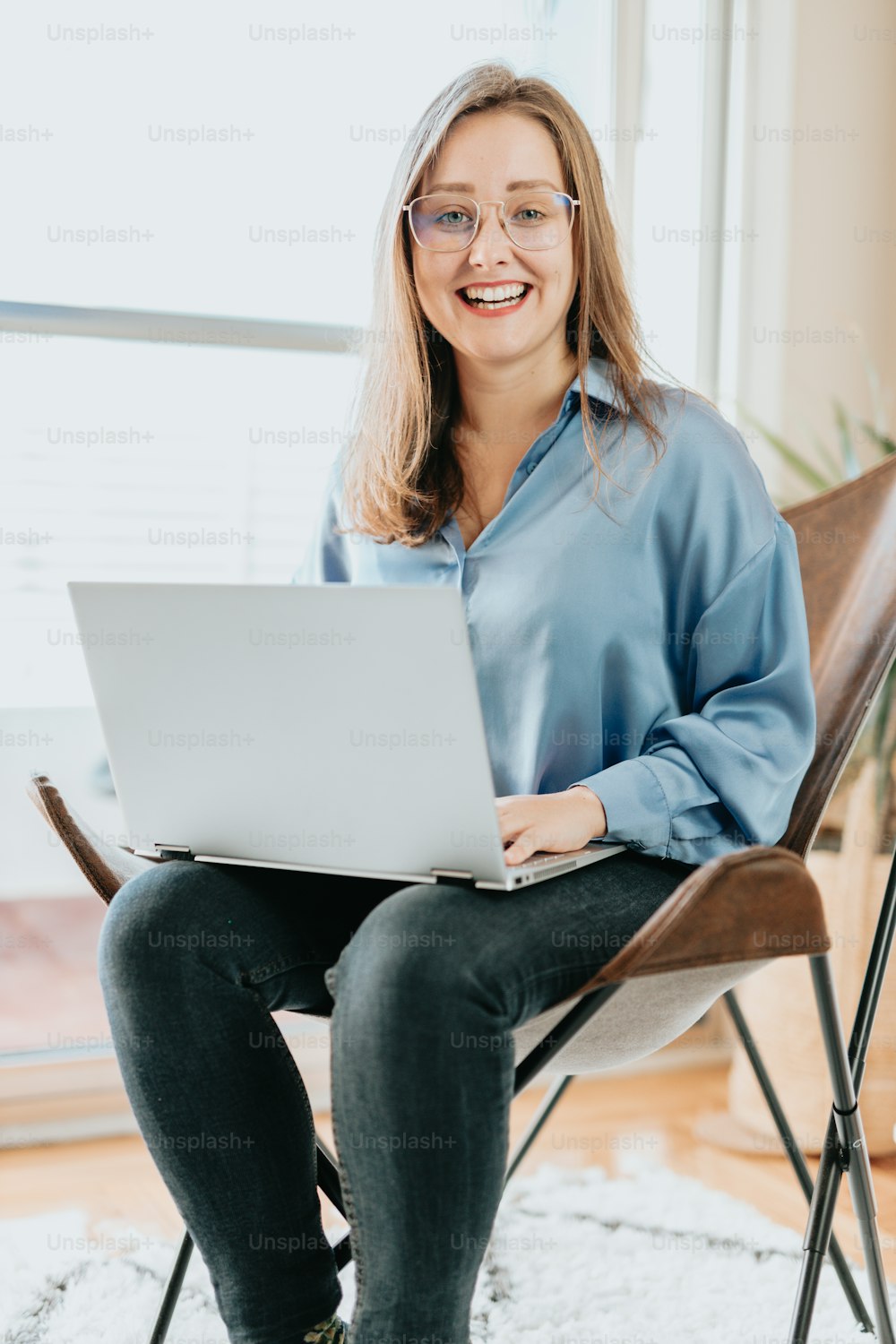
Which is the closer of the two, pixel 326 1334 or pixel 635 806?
pixel 326 1334

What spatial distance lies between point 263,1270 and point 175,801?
1.22 feet

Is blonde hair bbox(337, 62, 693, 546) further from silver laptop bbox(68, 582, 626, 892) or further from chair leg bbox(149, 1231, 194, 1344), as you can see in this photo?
chair leg bbox(149, 1231, 194, 1344)

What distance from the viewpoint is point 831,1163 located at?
47.0 inches

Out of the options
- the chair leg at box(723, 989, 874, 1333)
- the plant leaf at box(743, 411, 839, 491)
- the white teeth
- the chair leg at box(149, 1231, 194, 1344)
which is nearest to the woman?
the white teeth

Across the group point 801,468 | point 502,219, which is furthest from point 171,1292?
point 801,468

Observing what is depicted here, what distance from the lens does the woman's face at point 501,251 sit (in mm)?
1309

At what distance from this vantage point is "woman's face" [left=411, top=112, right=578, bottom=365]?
1.31 m

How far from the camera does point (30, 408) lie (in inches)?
76.6

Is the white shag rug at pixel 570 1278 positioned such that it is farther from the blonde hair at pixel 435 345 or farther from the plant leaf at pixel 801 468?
the plant leaf at pixel 801 468

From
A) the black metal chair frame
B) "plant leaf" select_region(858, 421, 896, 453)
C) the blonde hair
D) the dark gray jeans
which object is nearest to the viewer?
the dark gray jeans

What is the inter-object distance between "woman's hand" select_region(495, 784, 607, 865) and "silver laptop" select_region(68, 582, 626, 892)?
0.02 meters

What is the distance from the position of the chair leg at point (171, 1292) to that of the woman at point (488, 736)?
0.70 ft

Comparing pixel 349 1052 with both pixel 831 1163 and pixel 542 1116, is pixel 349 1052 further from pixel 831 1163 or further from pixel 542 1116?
pixel 542 1116

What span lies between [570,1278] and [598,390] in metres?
1.01
